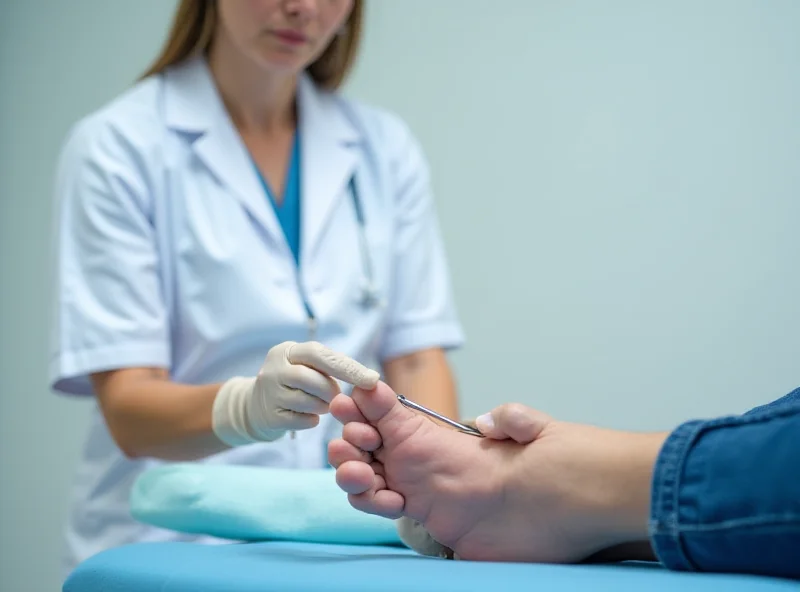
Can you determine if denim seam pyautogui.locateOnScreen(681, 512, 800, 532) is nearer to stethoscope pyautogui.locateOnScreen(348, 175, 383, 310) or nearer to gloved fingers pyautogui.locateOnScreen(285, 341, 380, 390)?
gloved fingers pyautogui.locateOnScreen(285, 341, 380, 390)

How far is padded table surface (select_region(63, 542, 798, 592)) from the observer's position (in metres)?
0.61

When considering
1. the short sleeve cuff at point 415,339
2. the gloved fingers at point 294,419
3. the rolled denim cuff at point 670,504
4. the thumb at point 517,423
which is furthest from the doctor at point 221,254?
the rolled denim cuff at point 670,504

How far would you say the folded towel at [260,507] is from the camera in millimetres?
923

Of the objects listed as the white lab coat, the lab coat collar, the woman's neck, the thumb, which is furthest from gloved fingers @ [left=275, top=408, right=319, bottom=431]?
the woman's neck

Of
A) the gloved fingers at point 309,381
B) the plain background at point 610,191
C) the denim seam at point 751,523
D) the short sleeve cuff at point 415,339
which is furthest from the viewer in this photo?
the plain background at point 610,191

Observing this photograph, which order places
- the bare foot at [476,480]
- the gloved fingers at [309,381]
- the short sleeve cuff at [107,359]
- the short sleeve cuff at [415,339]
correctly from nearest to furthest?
the bare foot at [476,480], the gloved fingers at [309,381], the short sleeve cuff at [107,359], the short sleeve cuff at [415,339]

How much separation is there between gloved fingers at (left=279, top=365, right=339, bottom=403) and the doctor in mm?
178

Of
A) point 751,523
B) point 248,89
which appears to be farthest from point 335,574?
point 248,89

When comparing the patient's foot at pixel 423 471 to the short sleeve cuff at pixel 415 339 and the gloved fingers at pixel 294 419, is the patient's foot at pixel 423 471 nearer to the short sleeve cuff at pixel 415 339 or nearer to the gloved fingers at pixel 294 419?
the gloved fingers at pixel 294 419

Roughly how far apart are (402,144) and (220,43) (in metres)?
0.33

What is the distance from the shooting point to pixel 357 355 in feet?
4.61

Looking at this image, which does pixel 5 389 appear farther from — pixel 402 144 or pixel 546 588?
pixel 546 588

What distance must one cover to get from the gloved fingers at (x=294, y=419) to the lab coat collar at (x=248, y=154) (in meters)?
0.46

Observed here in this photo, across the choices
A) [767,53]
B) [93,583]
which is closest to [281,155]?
[93,583]
